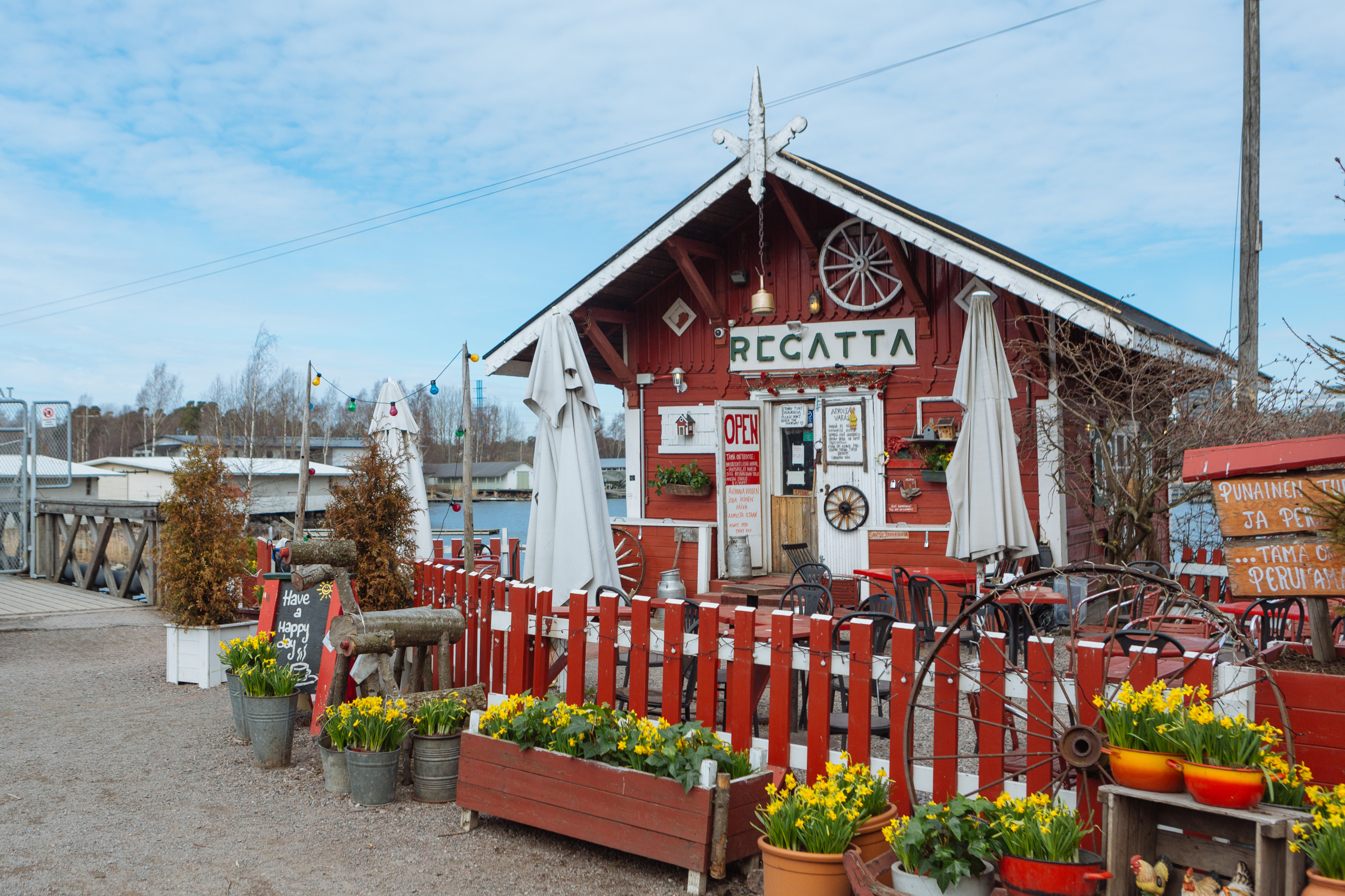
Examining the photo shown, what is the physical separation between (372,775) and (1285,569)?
4.00 metres

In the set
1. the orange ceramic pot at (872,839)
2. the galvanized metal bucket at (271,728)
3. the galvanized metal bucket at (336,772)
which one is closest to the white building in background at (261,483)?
the galvanized metal bucket at (271,728)

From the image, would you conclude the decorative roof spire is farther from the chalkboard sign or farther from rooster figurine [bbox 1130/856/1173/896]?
rooster figurine [bbox 1130/856/1173/896]

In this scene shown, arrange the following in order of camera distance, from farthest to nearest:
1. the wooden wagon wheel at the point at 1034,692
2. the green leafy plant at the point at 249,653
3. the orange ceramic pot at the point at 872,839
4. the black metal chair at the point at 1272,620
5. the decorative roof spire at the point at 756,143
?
the decorative roof spire at the point at 756,143 < the green leafy plant at the point at 249,653 < the black metal chair at the point at 1272,620 < the orange ceramic pot at the point at 872,839 < the wooden wagon wheel at the point at 1034,692

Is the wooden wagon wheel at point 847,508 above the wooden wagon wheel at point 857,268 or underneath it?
underneath

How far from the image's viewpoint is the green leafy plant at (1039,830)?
2709mm

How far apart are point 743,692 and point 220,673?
5679mm

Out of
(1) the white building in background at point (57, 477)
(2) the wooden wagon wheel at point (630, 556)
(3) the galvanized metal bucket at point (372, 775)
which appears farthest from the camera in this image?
(1) the white building in background at point (57, 477)

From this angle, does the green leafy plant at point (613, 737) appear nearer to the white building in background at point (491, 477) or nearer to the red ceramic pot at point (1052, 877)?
the red ceramic pot at point (1052, 877)

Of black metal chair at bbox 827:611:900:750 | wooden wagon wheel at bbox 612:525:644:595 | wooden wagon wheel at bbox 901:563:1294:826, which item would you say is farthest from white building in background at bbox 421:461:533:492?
wooden wagon wheel at bbox 901:563:1294:826

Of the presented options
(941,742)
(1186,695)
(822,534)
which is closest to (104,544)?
(822,534)

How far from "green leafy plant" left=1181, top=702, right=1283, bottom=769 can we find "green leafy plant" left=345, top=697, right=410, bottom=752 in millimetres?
3557

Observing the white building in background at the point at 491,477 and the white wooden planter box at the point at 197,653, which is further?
the white building in background at the point at 491,477

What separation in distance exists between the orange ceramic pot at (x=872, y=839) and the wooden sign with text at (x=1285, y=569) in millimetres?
1431

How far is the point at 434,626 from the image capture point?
17.7ft
